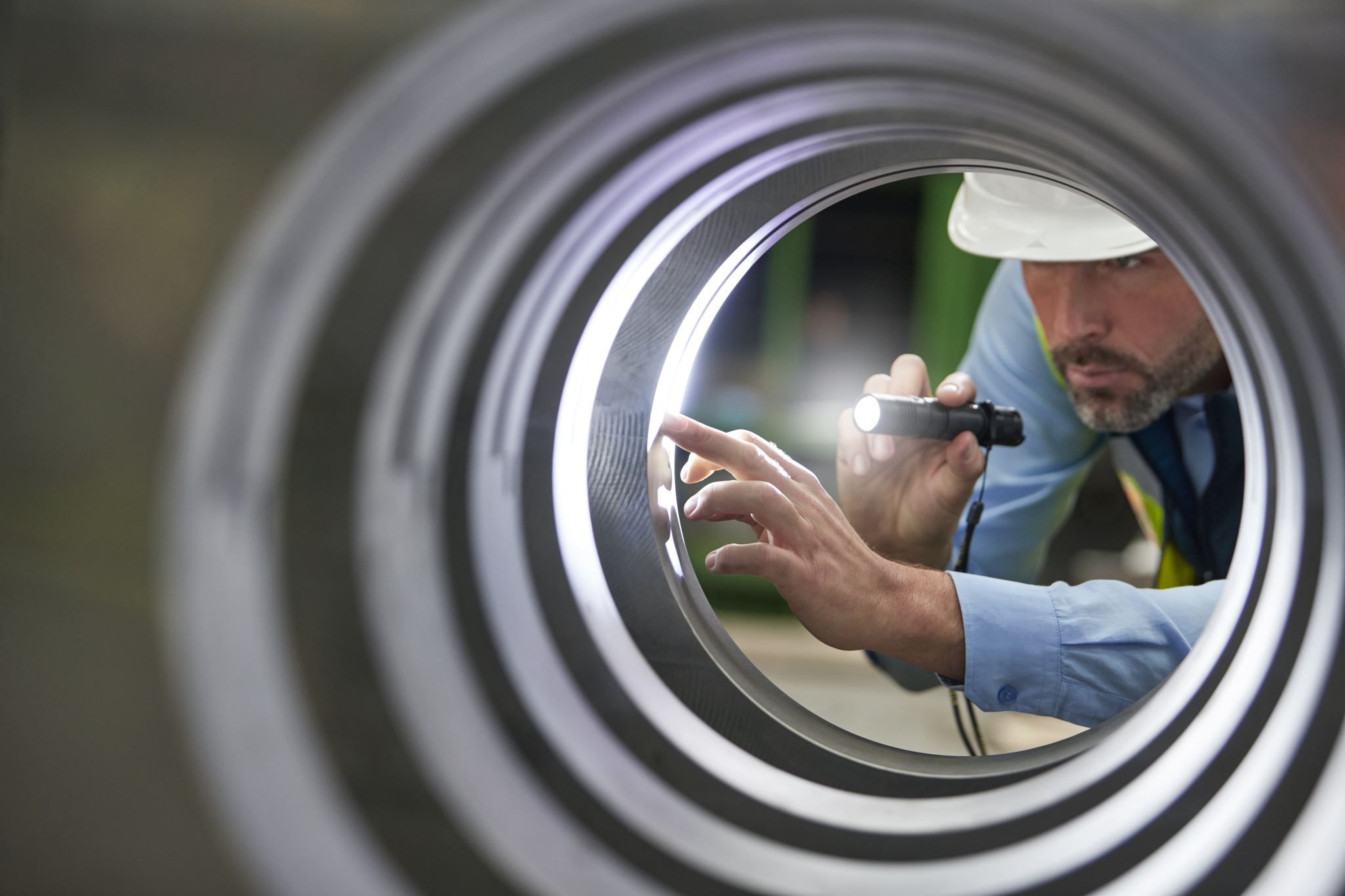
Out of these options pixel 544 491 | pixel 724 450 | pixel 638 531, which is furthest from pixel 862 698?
pixel 544 491

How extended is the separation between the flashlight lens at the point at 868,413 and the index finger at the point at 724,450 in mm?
134

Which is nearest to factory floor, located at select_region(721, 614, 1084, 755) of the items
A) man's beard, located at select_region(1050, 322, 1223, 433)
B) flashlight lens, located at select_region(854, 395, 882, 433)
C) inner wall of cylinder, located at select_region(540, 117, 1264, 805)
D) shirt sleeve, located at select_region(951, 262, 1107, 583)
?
shirt sleeve, located at select_region(951, 262, 1107, 583)

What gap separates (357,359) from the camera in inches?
14.9

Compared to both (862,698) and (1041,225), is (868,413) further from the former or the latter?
(862,698)

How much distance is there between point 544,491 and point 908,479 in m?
0.92

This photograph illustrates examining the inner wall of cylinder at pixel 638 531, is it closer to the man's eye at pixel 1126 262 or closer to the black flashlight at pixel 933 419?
the black flashlight at pixel 933 419

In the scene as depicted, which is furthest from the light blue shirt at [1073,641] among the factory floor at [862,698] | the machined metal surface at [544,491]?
the factory floor at [862,698]

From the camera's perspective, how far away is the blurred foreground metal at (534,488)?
352 millimetres

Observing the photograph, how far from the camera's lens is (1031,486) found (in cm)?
154

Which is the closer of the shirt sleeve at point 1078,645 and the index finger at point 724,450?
the index finger at point 724,450

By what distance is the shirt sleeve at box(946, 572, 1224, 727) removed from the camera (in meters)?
1.09

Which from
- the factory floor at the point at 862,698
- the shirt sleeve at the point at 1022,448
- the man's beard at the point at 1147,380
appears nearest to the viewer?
the man's beard at the point at 1147,380

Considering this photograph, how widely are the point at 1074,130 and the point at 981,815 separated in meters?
0.37

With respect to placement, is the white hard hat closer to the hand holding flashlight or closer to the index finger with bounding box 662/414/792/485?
the hand holding flashlight
